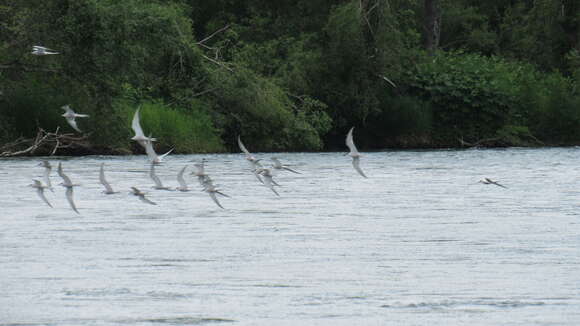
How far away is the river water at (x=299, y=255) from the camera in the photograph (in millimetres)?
15702

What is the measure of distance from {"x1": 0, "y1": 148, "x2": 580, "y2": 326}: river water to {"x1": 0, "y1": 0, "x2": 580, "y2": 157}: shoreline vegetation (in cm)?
877

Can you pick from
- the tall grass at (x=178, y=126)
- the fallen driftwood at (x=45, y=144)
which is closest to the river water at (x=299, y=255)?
the fallen driftwood at (x=45, y=144)

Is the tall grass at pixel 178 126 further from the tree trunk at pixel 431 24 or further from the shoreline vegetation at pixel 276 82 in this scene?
the tree trunk at pixel 431 24

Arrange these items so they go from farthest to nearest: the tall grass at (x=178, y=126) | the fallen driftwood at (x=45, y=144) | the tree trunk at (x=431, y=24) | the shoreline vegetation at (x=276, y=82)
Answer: the tree trunk at (x=431, y=24), the tall grass at (x=178, y=126), the fallen driftwood at (x=45, y=144), the shoreline vegetation at (x=276, y=82)

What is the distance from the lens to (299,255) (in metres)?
20.3

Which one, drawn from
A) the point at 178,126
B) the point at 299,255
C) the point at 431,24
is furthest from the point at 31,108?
the point at 299,255

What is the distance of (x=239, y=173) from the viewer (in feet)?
129

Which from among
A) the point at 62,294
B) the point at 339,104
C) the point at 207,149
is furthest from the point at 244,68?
the point at 62,294

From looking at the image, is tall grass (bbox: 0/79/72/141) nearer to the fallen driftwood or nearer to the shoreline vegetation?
the shoreline vegetation

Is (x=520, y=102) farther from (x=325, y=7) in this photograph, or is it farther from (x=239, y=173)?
(x=239, y=173)

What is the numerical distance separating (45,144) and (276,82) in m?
10.6

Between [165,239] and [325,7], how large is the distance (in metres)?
43.9

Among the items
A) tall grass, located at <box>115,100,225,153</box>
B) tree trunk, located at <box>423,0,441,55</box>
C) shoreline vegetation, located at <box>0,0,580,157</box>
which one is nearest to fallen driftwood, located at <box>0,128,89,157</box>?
shoreline vegetation, located at <box>0,0,580,157</box>

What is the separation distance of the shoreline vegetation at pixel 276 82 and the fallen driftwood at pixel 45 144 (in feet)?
0.28
